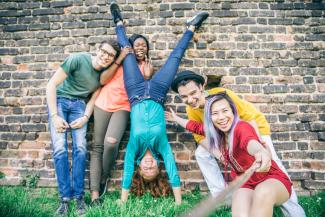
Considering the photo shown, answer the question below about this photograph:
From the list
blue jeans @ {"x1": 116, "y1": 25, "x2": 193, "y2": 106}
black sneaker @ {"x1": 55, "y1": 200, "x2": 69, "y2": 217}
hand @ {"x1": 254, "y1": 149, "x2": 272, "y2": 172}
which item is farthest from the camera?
blue jeans @ {"x1": 116, "y1": 25, "x2": 193, "y2": 106}

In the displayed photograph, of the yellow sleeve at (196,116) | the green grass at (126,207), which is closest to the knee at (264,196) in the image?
the green grass at (126,207)

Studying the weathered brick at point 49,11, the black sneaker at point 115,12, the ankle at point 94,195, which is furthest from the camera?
the weathered brick at point 49,11

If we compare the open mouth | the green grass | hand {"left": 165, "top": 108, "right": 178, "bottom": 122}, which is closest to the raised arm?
hand {"left": 165, "top": 108, "right": 178, "bottom": 122}

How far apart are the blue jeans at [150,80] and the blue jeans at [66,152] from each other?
67 cm

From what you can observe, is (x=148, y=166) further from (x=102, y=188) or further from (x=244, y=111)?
(x=244, y=111)

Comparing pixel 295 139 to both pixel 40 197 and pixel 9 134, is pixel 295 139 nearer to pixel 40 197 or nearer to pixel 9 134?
pixel 40 197

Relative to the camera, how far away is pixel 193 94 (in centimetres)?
283

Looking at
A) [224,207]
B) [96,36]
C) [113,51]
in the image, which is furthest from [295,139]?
[96,36]

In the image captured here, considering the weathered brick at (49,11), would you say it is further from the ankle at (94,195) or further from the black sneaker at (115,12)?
the ankle at (94,195)

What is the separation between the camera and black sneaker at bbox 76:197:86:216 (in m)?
2.69

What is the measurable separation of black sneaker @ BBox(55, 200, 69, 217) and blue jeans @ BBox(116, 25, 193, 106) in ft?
4.30

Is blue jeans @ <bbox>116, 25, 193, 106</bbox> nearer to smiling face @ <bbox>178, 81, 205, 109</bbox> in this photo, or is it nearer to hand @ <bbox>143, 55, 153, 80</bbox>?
hand @ <bbox>143, 55, 153, 80</bbox>

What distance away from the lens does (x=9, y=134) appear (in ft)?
11.4

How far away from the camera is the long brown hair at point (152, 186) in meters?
3.02
